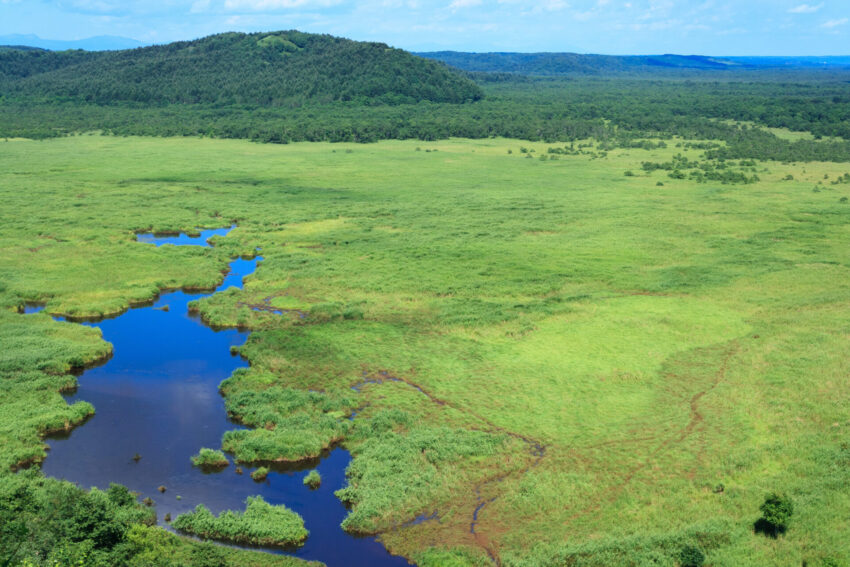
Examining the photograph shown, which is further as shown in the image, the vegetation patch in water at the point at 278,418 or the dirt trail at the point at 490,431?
the vegetation patch in water at the point at 278,418

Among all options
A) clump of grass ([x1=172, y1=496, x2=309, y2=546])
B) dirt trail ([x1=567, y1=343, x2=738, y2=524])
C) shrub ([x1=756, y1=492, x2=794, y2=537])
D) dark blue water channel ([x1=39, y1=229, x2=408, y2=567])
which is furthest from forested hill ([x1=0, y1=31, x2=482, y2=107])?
shrub ([x1=756, y1=492, x2=794, y2=537])

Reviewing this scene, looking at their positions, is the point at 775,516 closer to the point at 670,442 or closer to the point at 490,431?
the point at 670,442

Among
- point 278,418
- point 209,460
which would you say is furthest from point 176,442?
point 278,418

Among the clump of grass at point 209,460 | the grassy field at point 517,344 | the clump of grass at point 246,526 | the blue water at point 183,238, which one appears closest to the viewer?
the clump of grass at point 246,526

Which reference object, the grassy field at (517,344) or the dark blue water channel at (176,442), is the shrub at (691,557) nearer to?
the grassy field at (517,344)

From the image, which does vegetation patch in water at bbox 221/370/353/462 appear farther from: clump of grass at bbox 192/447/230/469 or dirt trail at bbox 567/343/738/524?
dirt trail at bbox 567/343/738/524

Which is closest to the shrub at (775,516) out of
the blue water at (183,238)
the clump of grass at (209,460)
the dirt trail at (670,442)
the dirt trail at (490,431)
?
the dirt trail at (670,442)

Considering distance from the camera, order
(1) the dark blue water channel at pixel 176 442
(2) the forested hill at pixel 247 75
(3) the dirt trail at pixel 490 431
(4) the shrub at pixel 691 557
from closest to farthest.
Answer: (4) the shrub at pixel 691 557, (3) the dirt trail at pixel 490 431, (1) the dark blue water channel at pixel 176 442, (2) the forested hill at pixel 247 75
